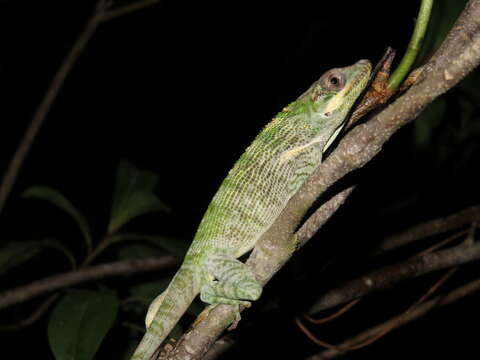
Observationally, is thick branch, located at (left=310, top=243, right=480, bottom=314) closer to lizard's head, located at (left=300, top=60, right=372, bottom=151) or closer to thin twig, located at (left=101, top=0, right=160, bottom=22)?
lizard's head, located at (left=300, top=60, right=372, bottom=151)

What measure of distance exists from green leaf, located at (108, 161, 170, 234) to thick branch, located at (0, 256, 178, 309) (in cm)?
42

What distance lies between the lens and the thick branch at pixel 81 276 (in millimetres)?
2623

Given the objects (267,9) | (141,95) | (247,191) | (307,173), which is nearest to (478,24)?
(307,173)

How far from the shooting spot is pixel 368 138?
109cm

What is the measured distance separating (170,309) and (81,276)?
50.4 inches

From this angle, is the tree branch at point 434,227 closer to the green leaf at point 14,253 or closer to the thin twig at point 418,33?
the thin twig at point 418,33

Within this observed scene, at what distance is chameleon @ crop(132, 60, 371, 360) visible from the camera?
1.79 m

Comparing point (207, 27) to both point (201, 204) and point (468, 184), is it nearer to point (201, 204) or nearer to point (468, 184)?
point (201, 204)

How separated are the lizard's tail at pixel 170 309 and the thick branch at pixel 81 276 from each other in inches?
45.5

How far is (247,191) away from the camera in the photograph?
6.33 feet

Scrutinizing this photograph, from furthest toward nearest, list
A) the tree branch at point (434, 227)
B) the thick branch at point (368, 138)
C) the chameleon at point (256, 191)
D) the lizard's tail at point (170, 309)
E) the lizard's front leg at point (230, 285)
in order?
the tree branch at point (434, 227), the chameleon at point (256, 191), the lizard's tail at point (170, 309), the lizard's front leg at point (230, 285), the thick branch at point (368, 138)

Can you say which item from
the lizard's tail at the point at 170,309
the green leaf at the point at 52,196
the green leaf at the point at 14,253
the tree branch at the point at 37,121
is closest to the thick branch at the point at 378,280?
the lizard's tail at the point at 170,309

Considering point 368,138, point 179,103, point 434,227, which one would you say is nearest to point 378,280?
point 434,227

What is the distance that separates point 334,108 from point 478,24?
97 cm
